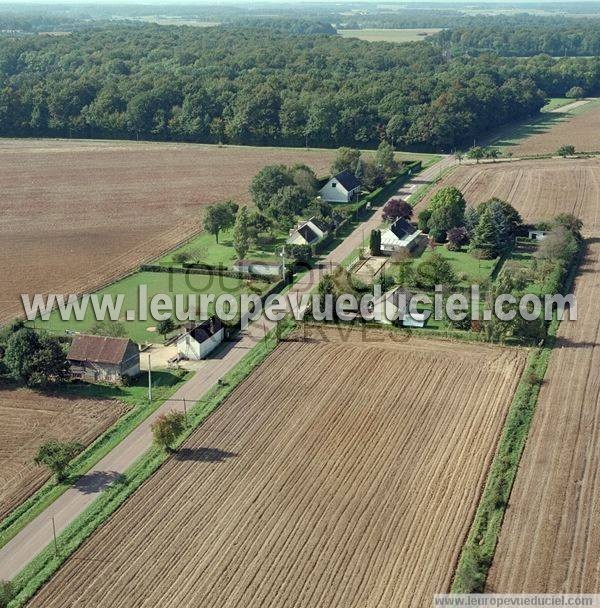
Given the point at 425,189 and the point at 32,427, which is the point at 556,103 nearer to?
the point at 425,189

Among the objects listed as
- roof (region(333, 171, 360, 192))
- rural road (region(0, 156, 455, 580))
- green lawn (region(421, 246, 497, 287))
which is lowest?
rural road (region(0, 156, 455, 580))

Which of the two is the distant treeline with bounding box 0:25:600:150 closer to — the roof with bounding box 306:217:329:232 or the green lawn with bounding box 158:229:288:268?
the roof with bounding box 306:217:329:232

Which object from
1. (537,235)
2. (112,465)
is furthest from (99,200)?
(112,465)

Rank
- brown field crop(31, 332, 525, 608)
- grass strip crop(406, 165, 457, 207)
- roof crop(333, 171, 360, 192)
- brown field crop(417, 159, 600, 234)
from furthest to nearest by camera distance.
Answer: grass strip crop(406, 165, 457, 207) < roof crop(333, 171, 360, 192) < brown field crop(417, 159, 600, 234) < brown field crop(31, 332, 525, 608)

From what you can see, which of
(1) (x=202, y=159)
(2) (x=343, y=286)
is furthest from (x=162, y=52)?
(2) (x=343, y=286)

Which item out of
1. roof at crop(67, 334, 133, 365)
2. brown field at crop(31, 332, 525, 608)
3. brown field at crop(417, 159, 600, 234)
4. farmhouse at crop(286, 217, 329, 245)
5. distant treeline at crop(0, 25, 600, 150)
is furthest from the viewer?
distant treeline at crop(0, 25, 600, 150)

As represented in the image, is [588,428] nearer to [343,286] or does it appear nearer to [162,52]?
[343,286]

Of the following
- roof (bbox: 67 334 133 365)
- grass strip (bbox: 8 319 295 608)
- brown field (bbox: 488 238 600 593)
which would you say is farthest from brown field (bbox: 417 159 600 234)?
roof (bbox: 67 334 133 365)
